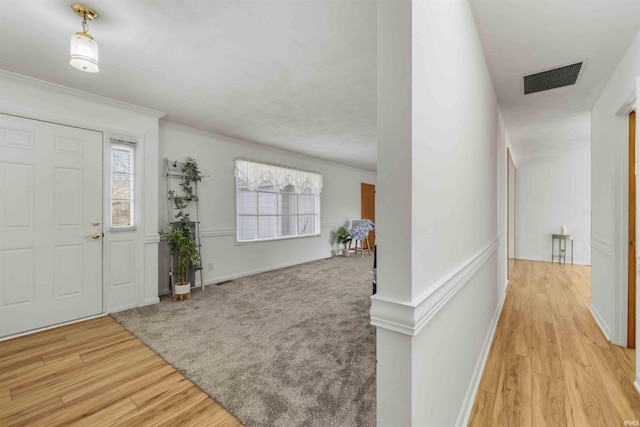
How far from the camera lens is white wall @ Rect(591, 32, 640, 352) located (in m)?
2.25

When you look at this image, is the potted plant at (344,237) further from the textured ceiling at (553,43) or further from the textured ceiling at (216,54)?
the textured ceiling at (553,43)

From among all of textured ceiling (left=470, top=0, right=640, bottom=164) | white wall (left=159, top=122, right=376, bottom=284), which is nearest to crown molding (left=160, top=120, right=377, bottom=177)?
white wall (left=159, top=122, right=376, bottom=284)

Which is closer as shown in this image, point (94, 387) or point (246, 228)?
point (94, 387)

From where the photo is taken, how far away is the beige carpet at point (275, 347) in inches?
65.4

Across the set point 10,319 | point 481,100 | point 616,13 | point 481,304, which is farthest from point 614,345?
point 10,319

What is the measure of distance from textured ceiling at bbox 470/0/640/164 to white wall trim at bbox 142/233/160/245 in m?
3.83

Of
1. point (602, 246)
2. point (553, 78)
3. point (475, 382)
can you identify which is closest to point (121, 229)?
point (475, 382)

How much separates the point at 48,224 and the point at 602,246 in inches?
219

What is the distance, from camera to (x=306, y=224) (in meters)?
6.48

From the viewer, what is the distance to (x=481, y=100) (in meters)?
2.12

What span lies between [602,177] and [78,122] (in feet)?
18.0

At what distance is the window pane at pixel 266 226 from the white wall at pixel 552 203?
5.78 metres

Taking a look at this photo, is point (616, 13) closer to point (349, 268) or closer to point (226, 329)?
point (226, 329)

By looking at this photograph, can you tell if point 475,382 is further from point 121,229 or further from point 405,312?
point 121,229
